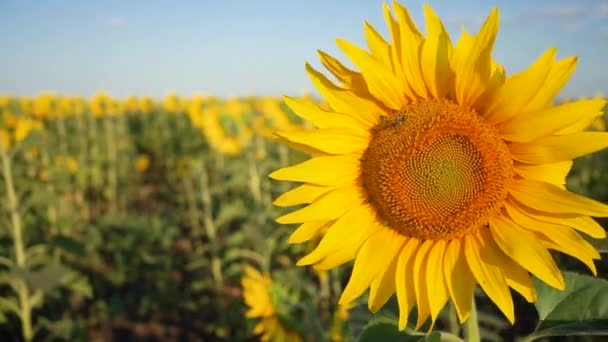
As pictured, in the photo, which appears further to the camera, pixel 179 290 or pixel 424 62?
pixel 179 290

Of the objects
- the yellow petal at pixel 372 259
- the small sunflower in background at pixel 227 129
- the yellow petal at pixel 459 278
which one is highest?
the small sunflower in background at pixel 227 129

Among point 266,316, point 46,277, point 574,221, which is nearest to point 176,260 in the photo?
point 46,277

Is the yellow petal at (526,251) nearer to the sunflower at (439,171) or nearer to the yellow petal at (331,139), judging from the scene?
the sunflower at (439,171)

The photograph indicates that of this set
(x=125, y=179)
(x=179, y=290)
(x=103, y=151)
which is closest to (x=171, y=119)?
(x=103, y=151)

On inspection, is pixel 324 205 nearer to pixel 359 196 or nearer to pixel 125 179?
pixel 359 196

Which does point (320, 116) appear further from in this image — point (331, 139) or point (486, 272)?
point (486, 272)

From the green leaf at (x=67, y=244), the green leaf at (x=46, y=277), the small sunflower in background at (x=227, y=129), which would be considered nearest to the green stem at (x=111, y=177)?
the small sunflower in background at (x=227, y=129)
